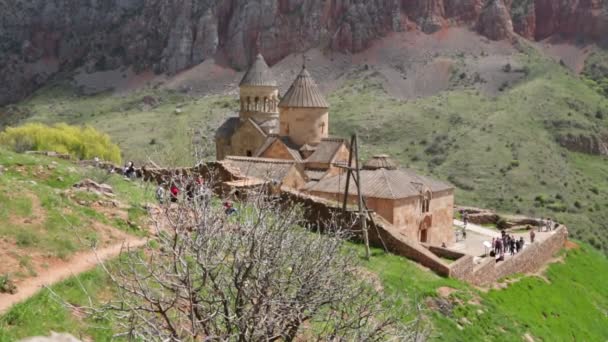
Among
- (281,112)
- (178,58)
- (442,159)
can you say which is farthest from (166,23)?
(281,112)

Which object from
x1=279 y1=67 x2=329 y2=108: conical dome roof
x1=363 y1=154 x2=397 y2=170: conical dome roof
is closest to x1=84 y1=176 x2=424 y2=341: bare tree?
x1=363 y1=154 x2=397 y2=170: conical dome roof

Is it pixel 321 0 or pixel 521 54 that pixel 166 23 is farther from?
pixel 521 54

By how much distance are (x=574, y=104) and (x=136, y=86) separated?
5256 cm

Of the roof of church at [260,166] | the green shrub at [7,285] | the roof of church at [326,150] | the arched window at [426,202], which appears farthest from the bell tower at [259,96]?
the green shrub at [7,285]

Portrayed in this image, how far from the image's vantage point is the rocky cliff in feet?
271

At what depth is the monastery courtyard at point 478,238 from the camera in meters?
23.0

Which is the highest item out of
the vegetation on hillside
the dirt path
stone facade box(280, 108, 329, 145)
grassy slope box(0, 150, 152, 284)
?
the vegetation on hillside

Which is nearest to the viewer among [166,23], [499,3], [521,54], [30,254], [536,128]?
[30,254]

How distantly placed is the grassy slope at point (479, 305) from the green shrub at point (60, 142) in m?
21.9

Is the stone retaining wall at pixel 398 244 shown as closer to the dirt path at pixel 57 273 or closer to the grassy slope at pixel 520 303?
the grassy slope at pixel 520 303

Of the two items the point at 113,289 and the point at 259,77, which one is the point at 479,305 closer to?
the point at 113,289

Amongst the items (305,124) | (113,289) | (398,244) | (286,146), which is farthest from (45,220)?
(305,124)

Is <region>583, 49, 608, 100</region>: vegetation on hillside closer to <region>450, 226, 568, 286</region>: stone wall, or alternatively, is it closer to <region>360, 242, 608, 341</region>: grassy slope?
<region>450, 226, 568, 286</region>: stone wall

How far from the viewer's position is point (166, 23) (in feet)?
299
